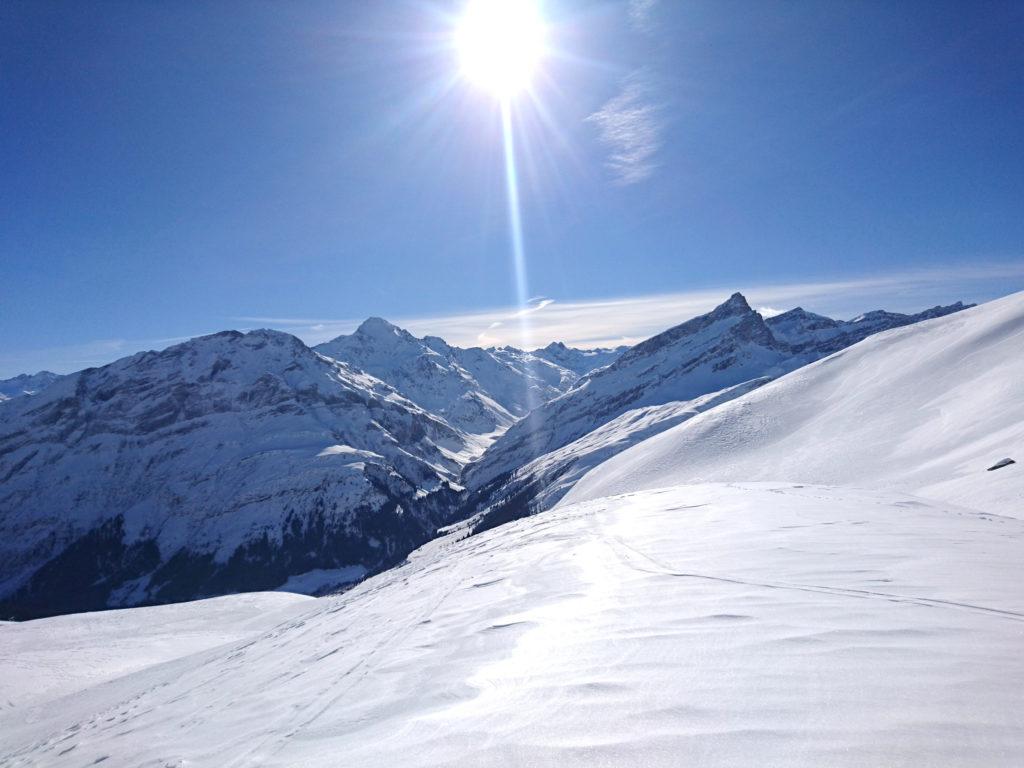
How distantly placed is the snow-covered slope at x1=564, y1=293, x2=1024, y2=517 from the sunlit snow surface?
1382cm

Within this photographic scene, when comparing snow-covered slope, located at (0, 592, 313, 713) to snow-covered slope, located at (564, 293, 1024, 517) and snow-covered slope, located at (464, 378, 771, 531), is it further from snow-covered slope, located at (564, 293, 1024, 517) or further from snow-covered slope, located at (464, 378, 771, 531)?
snow-covered slope, located at (464, 378, 771, 531)

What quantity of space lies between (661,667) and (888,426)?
49.1 meters

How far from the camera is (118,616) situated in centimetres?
4269

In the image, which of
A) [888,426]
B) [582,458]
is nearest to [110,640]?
[888,426]

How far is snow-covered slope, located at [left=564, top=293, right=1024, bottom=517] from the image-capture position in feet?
90.5

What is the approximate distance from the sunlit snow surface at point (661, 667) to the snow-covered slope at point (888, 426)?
1382 cm

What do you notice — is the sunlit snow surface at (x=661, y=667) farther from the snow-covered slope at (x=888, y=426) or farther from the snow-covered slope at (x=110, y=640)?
the snow-covered slope at (x=110, y=640)

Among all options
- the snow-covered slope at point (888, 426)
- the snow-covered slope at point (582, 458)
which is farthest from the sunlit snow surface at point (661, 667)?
the snow-covered slope at point (582, 458)

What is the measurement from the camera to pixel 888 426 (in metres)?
43.8

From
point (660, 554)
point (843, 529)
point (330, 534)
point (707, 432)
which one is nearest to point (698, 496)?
point (843, 529)

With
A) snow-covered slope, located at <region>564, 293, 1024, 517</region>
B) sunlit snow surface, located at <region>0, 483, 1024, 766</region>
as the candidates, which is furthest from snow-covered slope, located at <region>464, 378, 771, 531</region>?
sunlit snow surface, located at <region>0, 483, 1024, 766</region>

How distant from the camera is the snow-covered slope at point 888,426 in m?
27.6

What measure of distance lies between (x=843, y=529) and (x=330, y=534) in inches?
7917

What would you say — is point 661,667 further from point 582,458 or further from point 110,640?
point 582,458
